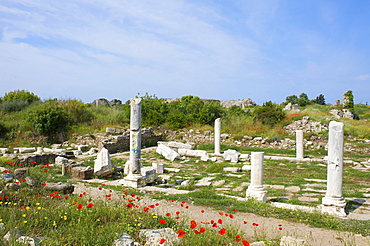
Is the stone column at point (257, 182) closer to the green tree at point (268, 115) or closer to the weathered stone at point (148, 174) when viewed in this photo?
the weathered stone at point (148, 174)

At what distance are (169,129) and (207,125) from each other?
11.1 ft

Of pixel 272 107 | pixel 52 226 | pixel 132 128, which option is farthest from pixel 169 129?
pixel 52 226

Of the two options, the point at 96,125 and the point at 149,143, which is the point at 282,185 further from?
the point at 96,125

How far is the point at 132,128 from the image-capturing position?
10477mm

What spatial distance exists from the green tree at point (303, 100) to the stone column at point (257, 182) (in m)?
52.6

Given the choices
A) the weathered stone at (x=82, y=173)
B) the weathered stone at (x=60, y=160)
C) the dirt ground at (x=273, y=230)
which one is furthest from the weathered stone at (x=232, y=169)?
the weathered stone at (x=60, y=160)

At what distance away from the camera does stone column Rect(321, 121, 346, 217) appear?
6.75m

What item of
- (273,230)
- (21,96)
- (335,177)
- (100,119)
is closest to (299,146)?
(335,177)

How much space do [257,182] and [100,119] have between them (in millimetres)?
18018

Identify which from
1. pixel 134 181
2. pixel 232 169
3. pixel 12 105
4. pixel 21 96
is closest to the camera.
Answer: pixel 134 181

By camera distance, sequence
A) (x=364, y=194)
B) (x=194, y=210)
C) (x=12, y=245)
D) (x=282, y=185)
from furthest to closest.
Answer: (x=282, y=185), (x=364, y=194), (x=194, y=210), (x=12, y=245)

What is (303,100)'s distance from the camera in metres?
57.3

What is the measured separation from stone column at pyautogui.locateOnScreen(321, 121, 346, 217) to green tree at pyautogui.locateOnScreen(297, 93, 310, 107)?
53000mm

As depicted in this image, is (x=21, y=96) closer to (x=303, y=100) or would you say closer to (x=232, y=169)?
(x=232, y=169)
